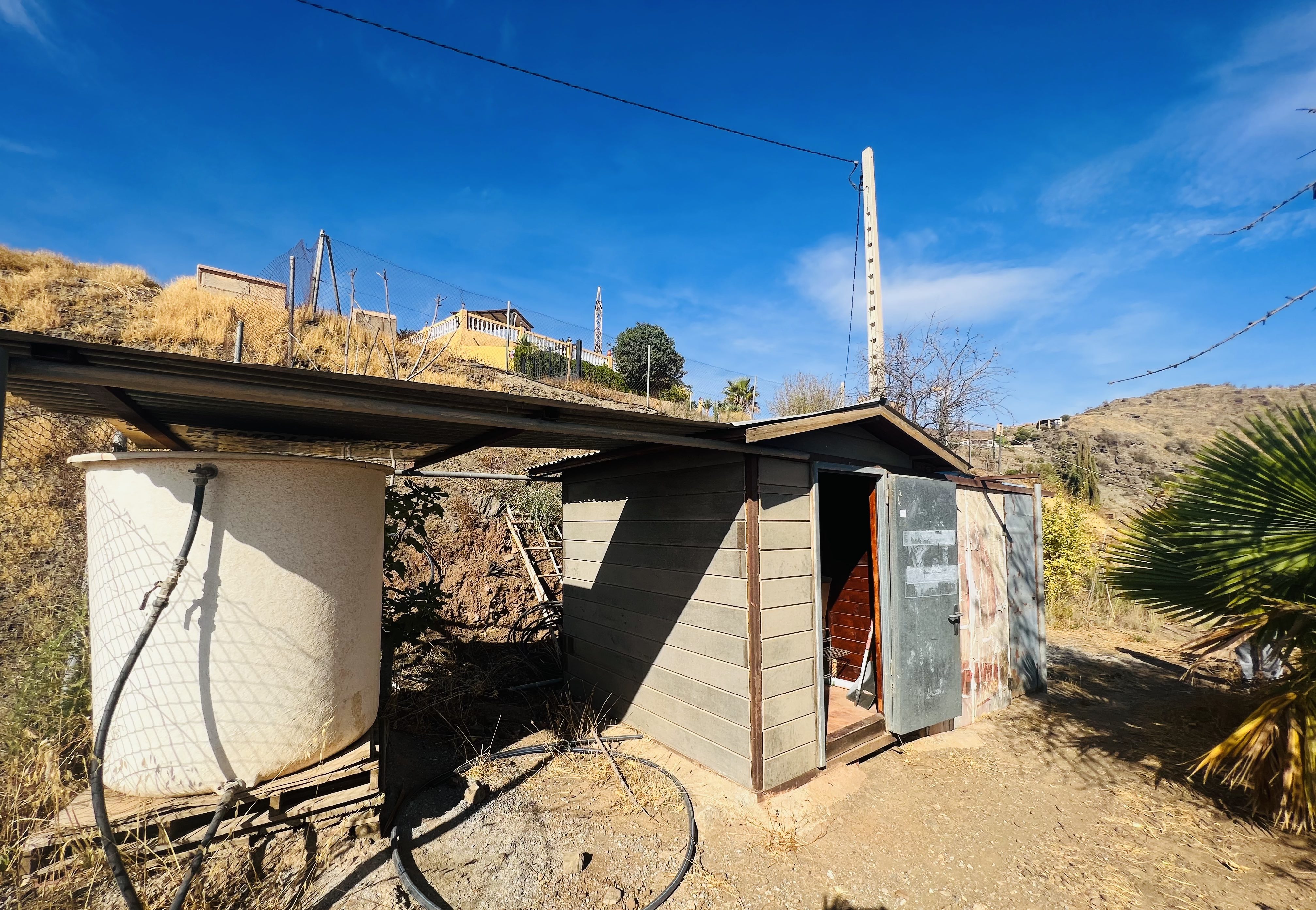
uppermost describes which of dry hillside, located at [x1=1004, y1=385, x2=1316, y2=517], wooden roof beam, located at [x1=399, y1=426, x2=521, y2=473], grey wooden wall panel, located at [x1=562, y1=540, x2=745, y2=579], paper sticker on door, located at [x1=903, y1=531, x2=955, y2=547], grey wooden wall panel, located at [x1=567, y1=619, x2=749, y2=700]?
dry hillside, located at [x1=1004, y1=385, x2=1316, y2=517]

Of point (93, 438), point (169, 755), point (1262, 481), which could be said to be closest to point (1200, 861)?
point (1262, 481)

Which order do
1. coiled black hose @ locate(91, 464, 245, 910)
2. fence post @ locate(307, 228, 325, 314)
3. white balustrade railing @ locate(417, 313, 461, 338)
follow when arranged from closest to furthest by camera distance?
coiled black hose @ locate(91, 464, 245, 910)
fence post @ locate(307, 228, 325, 314)
white balustrade railing @ locate(417, 313, 461, 338)

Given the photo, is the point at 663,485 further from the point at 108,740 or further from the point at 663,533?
the point at 108,740

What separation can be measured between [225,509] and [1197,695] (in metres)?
8.51

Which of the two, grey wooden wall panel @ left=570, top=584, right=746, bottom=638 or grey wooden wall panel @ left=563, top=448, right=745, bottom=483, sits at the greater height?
grey wooden wall panel @ left=563, top=448, right=745, bottom=483

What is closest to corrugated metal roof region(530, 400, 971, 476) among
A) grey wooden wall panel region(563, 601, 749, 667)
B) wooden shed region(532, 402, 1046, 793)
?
wooden shed region(532, 402, 1046, 793)

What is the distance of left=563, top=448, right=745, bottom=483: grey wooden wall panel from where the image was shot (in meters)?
4.07

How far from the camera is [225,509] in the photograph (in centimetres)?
272

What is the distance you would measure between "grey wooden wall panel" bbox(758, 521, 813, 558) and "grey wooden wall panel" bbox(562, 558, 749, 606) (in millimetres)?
323

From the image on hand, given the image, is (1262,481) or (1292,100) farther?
(1262,481)

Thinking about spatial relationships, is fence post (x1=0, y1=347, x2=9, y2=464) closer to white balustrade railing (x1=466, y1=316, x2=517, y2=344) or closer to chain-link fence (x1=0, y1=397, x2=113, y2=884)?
chain-link fence (x1=0, y1=397, x2=113, y2=884)

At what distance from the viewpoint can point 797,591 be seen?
4074 mm

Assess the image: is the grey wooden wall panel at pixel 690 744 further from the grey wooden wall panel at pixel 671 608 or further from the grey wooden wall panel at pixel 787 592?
the grey wooden wall panel at pixel 787 592

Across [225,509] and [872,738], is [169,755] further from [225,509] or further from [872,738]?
[872,738]
